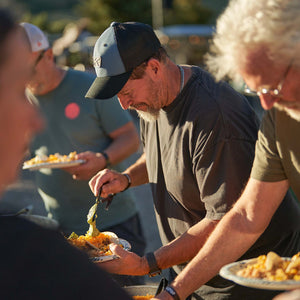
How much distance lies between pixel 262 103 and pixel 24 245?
1.08 meters

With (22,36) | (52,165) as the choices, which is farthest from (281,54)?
(52,165)

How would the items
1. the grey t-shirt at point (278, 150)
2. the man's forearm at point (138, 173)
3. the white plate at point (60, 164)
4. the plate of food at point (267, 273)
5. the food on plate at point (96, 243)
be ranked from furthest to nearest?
the white plate at point (60, 164), the man's forearm at point (138, 173), the food on plate at point (96, 243), the grey t-shirt at point (278, 150), the plate of food at point (267, 273)

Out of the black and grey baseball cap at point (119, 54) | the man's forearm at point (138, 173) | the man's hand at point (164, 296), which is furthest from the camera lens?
the man's forearm at point (138, 173)

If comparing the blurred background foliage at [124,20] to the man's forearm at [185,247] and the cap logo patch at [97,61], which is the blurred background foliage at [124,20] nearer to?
the cap logo patch at [97,61]

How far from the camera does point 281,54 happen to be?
178 cm

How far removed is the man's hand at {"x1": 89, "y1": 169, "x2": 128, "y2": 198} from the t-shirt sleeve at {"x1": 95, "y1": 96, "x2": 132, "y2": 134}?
753 mm

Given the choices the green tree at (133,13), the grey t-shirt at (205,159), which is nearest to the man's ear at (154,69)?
the grey t-shirt at (205,159)

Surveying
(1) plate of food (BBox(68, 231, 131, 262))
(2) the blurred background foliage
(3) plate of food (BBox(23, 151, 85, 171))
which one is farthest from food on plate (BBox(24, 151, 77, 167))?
(2) the blurred background foliage

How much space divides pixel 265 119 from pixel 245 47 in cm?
48

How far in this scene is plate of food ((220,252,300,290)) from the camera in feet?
5.62

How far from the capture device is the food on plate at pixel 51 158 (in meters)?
3.73

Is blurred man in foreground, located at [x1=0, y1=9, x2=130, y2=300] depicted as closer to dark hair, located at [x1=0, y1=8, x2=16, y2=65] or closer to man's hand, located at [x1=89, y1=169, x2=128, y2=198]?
dark hair, located at [x1=0, y1=8, x2=16, y2=65]

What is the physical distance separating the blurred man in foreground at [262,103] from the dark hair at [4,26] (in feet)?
3.26

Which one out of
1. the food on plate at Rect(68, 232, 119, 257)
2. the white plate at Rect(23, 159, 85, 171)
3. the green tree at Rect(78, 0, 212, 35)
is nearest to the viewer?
the food on plate at Rect(68, 232, 119, 257)
